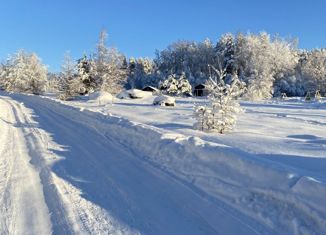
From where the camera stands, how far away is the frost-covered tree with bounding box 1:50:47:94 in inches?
3132

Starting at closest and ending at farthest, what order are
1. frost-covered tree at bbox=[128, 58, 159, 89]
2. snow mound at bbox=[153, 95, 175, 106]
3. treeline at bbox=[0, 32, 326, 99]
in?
1. snow mound at bbox=[153, 95, 175, 106]
2. treeline at bbox=[0, 32, 326, 99]
3. frost-covered tree at bbox=[128, 58, 159, 89]

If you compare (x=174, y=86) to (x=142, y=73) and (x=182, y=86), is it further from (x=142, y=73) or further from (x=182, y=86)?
(x=142, y=73)

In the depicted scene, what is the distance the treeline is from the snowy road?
3442 cm

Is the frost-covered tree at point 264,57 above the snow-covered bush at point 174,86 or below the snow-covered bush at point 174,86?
above

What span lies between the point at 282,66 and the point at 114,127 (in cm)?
6943

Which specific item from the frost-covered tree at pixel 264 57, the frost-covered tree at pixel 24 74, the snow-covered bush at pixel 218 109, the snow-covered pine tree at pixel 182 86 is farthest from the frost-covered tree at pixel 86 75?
the snow-covered bush at pixel 218 109

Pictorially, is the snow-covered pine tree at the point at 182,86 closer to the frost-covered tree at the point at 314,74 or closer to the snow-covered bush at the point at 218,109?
the frost-covered tree at the point at 314,74

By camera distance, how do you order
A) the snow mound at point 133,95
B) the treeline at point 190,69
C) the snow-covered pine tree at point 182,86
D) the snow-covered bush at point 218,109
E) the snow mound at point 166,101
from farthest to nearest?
the snow-covered pine tree at point 182,86
the treeline at point 190,69
the snow mound at point 133,95
the snow mound at point 166,101
the snow-covered bush at point 218,109

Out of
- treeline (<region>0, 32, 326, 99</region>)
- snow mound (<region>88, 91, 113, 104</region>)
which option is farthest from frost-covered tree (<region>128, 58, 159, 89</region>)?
snow mound (<region>88, 91, 113, 104</region>)

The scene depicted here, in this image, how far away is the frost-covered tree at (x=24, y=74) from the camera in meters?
79.6

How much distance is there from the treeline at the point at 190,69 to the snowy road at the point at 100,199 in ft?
113

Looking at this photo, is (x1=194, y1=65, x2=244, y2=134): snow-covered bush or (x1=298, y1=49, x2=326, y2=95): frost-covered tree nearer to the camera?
(x1=194, y1=65, x2=244, y2=134): snow-covered bush

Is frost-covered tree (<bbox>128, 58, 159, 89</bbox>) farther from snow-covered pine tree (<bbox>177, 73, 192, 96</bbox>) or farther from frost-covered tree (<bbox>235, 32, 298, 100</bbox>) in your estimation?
snow-covered pine tree (<bbox>177, 73, 192, 96</bbox>)

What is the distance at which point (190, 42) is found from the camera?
366 feet
